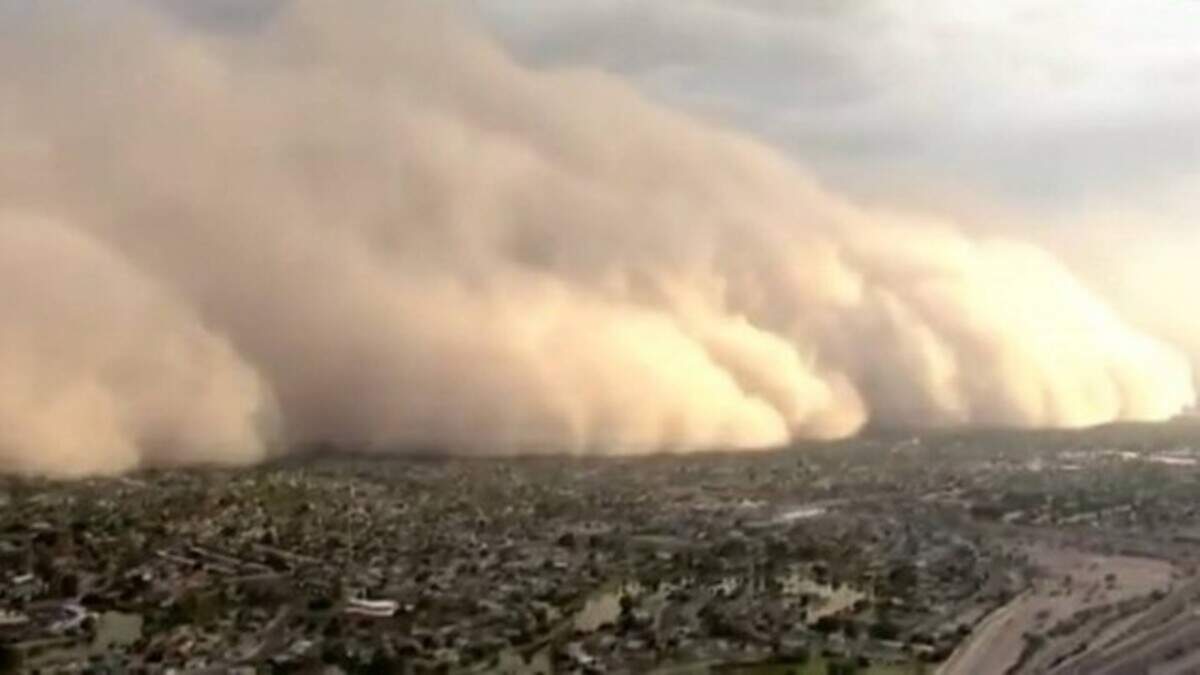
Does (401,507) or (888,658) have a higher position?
(401,507)

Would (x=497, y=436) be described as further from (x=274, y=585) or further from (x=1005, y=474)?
(x=274, y=585)

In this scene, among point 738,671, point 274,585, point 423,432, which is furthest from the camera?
point 423,432

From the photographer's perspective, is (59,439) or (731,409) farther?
(731,409)

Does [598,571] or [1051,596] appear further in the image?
[598,571]

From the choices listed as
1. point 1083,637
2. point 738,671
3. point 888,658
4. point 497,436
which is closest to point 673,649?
point 738,671

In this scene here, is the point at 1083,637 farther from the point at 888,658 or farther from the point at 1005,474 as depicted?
the point at 1005,474

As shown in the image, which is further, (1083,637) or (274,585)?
Answer: (274,585)

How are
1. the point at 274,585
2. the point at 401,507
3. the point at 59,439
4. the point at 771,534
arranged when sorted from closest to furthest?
1. the point at 274,585
2. the point at 771,534
3. the point at 401,507
4. the point at 59,439

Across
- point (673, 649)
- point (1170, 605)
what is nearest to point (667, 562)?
point (673, 649)

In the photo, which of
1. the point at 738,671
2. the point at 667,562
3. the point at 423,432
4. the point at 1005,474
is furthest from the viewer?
the point at 423,432

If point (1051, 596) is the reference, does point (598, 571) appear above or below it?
above
